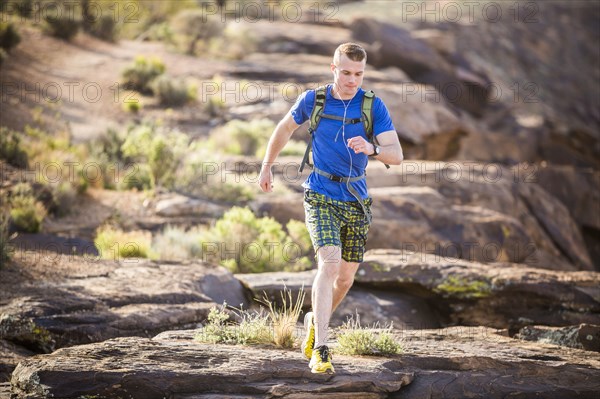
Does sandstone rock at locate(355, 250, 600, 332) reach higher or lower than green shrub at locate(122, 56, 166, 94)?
lower

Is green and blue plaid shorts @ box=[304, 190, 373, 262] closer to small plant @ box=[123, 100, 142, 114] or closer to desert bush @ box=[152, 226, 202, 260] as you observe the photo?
desert bush @ box=[152, 226, 202, 260]

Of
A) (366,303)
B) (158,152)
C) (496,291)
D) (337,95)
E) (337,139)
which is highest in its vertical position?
(337,95)

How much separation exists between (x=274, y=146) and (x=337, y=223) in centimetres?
89

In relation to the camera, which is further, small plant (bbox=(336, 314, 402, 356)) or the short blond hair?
small plant (bbox=(336, 314, 402, 356))

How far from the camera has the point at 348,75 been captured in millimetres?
6137

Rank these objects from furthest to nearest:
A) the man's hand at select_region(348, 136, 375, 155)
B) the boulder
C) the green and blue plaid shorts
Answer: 1. the boulder
2. the green and blue plaid shorts
3. the man's hand at select_region(348, 136, 375, 155)

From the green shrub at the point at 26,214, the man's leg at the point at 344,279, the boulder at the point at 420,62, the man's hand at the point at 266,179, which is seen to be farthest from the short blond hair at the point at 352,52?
the boulder at the point at 420,62

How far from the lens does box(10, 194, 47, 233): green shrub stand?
488 inches

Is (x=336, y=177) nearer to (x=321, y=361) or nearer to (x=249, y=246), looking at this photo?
(x=321, y=361)

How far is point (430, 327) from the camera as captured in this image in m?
10.3

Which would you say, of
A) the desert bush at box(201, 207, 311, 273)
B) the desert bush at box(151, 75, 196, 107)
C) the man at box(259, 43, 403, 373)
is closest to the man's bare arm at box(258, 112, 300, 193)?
the man at box(259, 43, 403, 373)

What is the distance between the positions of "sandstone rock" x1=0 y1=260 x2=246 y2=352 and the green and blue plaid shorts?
9.03 ft

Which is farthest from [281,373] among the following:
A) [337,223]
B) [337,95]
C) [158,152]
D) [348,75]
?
[158,152]

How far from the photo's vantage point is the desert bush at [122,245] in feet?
37.7
